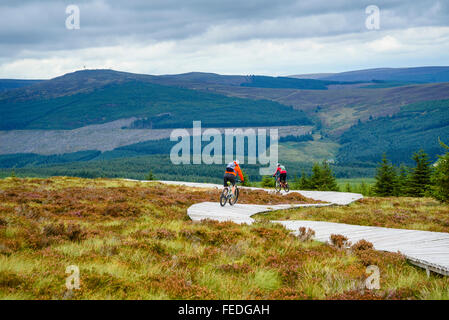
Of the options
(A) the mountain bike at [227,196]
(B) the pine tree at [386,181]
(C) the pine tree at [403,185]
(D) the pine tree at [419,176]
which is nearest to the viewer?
(A) the mountain bike at [227,196]

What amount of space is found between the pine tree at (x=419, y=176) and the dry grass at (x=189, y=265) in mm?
49922

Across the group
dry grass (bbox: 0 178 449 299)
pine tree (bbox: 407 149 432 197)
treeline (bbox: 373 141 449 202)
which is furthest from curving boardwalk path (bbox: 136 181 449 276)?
pine tree (bbox: 407 149 432 197)

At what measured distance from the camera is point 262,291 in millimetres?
7801

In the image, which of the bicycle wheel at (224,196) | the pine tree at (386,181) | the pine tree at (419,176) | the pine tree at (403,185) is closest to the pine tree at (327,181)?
the pine tree at (386,181)

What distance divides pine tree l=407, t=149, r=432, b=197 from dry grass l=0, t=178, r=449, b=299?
49.9 m

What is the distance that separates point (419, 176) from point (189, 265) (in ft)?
186

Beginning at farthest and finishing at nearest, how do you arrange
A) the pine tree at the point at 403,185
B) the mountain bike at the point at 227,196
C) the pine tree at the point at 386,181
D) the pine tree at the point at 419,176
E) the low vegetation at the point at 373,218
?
1. the pine tree at the point at 386,181
2. the pine tree at the point at 403,185
3. the pine tree at the point at 419,176
4. the mountain bike at the point at 227,196
5. the low vegetation at the point at 373,218

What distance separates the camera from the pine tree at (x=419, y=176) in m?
56.2

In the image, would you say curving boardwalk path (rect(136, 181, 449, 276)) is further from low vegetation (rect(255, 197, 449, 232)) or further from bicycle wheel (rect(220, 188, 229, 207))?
low vegetation (rect(255, 197, 449, 232))

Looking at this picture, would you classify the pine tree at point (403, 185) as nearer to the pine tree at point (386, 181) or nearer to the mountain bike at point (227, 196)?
the pine tree at point (386, 181)

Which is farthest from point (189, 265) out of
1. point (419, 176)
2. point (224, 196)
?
point (419, 176)

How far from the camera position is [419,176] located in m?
57.4

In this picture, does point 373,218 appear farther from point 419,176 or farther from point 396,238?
point 419,176
